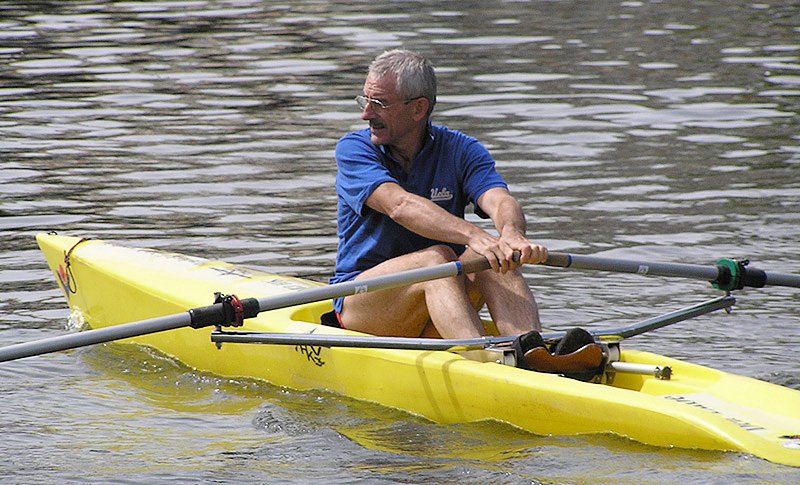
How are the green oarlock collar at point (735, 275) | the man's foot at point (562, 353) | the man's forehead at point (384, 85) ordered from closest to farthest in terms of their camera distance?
the man's foot at point (562, 353)
the man's forehead at point (384, 85)
the green oarlock collar at point (735, 275)

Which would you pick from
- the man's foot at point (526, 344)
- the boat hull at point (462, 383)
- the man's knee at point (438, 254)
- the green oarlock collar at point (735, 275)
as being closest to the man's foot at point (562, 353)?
the man's foot at point (526, 344)

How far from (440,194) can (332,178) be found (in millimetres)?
5727

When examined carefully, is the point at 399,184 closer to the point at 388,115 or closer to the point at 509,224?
the point at 388,115

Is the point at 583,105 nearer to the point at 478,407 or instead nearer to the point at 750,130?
the point at 750,130

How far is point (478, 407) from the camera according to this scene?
586 cm

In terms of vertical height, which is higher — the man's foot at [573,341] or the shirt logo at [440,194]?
the shirt logo at [440,194]

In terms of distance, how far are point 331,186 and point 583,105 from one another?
4281 millimetres

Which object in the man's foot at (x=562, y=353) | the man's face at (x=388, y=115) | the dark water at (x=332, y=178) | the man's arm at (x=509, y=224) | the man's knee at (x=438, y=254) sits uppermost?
the man's face at (x=388, y=115)

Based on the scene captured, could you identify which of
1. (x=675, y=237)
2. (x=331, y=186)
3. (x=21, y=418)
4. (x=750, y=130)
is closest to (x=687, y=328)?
(x=675, y=237)

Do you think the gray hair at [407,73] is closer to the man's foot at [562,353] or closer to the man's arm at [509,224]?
the man's arm at [509,224]

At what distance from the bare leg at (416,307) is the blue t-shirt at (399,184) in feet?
0.56

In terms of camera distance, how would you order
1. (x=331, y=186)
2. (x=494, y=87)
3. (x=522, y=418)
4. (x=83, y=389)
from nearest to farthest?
(x=522, y=418) → (x=83, y=389) → (x=331, y=186) → (x=494, y=87)

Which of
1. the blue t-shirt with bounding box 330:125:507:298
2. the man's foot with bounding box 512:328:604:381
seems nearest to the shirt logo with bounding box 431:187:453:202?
the blue t-shirt with bounding box 330:125:507:298

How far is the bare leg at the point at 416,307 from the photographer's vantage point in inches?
242
